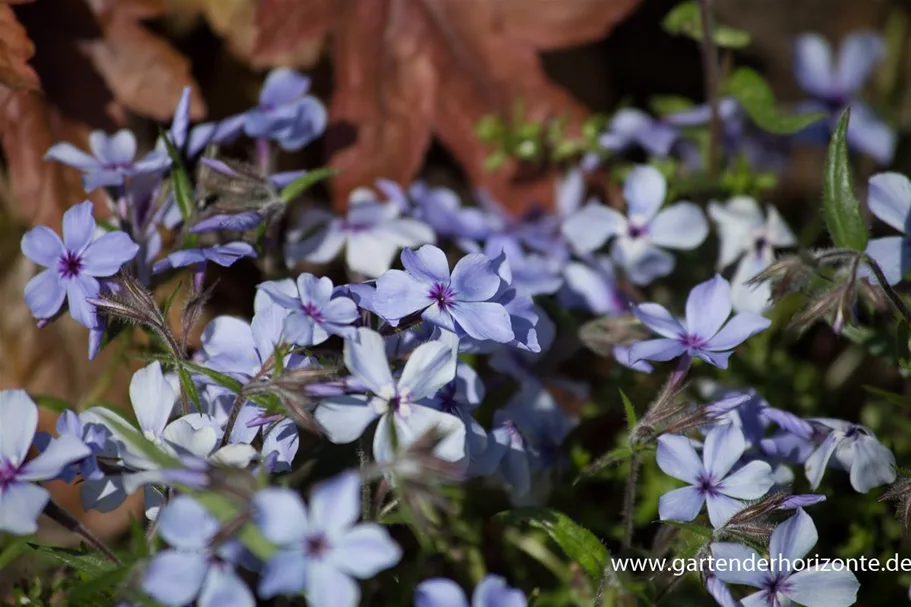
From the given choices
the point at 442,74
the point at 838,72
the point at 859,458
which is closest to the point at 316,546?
the point at 859,458

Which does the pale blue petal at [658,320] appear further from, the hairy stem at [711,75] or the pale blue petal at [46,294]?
the pale blue petal at [46,294]

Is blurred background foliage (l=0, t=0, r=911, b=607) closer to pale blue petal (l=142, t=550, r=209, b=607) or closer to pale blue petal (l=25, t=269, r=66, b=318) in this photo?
pale blue petal (l=25, t=269, r=66, b=318)

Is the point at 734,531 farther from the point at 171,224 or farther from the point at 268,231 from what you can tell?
the point at 171,224

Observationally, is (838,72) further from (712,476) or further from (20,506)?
(20,506)

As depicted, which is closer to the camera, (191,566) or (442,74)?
(191,566)

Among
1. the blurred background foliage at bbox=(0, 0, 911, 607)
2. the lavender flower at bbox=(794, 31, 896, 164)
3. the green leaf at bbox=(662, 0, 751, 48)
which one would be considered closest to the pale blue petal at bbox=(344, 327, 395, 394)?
the blurred background foliage at bbox=(0, 0, 911, 607)

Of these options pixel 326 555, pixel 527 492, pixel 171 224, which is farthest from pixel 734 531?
pixel 171 224

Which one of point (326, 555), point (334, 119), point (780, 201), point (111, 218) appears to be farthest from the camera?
point (780, 201)
